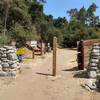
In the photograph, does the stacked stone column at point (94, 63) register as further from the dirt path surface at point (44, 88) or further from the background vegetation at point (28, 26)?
the background vegetation at point (28, 26)

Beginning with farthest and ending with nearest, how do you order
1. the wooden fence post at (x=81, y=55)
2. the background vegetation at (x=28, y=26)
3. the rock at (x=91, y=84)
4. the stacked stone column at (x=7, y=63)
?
the background vegetation at (x=28, y=26) → the wooden fence post at (x=81, y=55) → the stacked stone column at (x=7, y=63) → the rock at (x=91, y=84)

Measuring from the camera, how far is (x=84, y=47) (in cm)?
1853

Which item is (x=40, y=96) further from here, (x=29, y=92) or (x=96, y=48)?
(x=96, y=48)

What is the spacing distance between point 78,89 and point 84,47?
5.51 metres

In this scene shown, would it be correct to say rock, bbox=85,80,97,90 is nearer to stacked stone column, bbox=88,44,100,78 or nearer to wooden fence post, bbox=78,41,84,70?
stacked stone column, bbox=88,44,100,78

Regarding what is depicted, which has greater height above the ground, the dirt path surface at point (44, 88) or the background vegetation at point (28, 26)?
the background vegetation at point (28, 26)

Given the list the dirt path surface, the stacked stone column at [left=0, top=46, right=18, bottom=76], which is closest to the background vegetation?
the stacked stone column at [left=0, top=46, right=18, bottom=76]

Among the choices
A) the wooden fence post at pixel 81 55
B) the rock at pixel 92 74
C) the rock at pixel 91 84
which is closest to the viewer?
the rock at pixel 91 84

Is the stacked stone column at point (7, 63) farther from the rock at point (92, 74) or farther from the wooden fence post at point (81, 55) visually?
the wooden fence post at point (81, 55)

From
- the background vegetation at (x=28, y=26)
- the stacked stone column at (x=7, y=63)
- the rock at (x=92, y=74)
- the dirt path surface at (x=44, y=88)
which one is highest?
the background vegetation at (x=28, y=26)

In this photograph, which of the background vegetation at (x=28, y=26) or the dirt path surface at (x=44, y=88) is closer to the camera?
the dirt path surface at (x=44, y=88)

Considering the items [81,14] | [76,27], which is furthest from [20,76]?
[81,14]

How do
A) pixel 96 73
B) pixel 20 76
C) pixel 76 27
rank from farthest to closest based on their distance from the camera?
pixel 76 27, pixel 20 76, pixel 96 73

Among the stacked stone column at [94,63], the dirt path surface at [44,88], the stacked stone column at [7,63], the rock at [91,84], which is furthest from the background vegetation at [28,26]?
the rock at [91,84]
